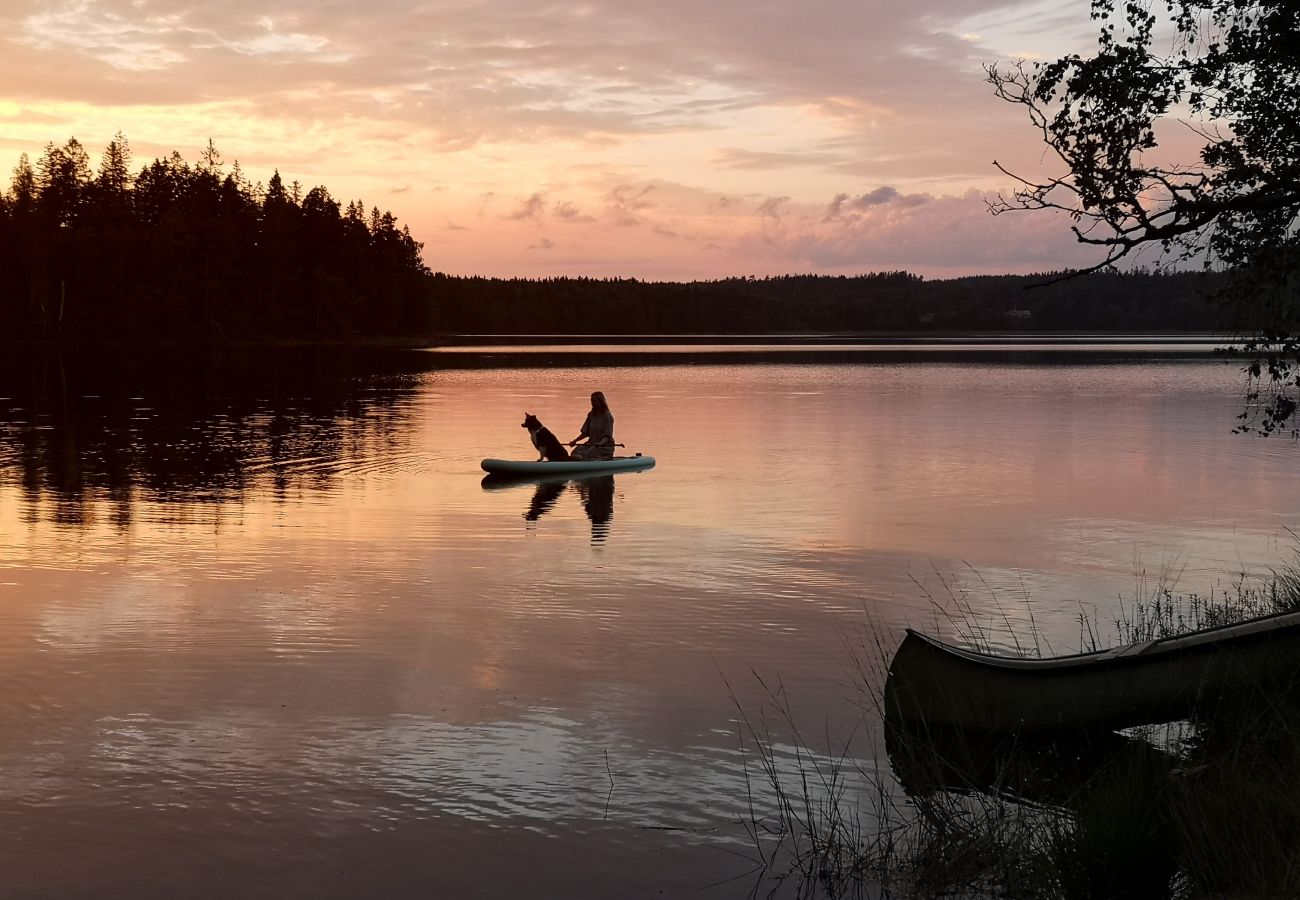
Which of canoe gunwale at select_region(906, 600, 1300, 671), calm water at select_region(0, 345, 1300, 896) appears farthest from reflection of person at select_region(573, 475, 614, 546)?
canoe gunwale at select_region(906, 600, 1300, 671)

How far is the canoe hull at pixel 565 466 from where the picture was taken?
2327cm

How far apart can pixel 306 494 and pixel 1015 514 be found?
36.7 feet

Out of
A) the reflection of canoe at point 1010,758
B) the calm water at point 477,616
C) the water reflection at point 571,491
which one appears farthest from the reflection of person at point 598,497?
the reflection of canoe at point 1010,758

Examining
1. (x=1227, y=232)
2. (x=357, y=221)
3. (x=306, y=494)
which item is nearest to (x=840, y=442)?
(x=306, y=494)

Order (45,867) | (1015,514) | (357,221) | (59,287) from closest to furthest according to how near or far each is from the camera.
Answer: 1. (45,867)
2. (1015,514)
3. (59,287)
4. (357,221)

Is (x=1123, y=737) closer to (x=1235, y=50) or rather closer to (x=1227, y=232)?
(x=1227, y=232)

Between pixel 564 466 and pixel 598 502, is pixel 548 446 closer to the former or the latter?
pixel 564 466

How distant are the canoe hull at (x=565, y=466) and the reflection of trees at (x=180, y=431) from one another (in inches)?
118

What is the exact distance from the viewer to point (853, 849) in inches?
273

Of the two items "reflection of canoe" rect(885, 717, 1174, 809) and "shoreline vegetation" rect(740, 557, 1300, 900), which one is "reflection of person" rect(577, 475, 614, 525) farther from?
"reflection of canoe" rect(885, 717, 1174, 809)

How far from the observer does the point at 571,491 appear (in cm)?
2252

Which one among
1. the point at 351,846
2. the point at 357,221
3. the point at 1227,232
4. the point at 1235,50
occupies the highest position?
the point at 357,221

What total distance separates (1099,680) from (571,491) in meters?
15.1

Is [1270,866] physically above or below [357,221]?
below
